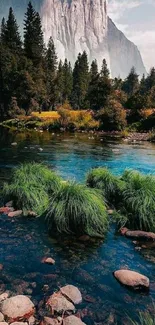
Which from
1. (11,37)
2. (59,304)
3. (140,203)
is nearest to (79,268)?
(59,304)

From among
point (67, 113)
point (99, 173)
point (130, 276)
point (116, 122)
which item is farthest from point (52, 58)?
point (130, 276)

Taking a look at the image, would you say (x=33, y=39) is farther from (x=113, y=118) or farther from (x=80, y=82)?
(x=113, y=118)

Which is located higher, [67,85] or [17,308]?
[67,85]

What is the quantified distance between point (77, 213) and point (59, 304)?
3769 mm

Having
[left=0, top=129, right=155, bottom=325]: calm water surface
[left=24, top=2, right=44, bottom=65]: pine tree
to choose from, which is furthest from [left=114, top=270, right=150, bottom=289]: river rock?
[left=24, top=2, right=44, bottom=65]: pine tree

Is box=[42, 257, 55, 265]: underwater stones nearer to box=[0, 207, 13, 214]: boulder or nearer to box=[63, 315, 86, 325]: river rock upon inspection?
box=[63, 315, 86, 325]: river rock

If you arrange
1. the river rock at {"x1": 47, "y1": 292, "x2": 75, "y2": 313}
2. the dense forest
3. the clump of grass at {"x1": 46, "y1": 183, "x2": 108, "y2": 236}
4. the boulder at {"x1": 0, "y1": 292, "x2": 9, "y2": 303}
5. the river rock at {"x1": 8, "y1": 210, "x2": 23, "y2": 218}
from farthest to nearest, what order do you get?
the dense forest → the river rock at {"x1": 8, "y1": 210, "x2": 23, "y2": 218} → the clump of grass at {"x1": 46, "y1": 183, "x2": 108, "y2": 236} → the boulder at {"x1": 0, "y1": 292, "x2": 9, "y2": 303} → the river rock at {"x1": 47, "y1": 292, "x2": 75, "y2": 313}

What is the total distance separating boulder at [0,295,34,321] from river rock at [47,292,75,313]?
1.39 ft

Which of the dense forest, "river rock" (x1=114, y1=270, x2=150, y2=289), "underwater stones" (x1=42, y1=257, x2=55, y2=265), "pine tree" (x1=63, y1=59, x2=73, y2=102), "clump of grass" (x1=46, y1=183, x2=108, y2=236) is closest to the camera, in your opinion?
"river rock" (x1=114, y1=270, x2=150, y2=289)

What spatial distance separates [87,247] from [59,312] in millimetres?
3273

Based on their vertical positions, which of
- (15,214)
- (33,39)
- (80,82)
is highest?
(33,39)

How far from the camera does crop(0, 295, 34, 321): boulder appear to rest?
21.0 feet

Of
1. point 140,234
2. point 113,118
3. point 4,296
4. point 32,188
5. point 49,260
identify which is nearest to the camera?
point 4,296

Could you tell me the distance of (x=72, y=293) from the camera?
7188 mm
